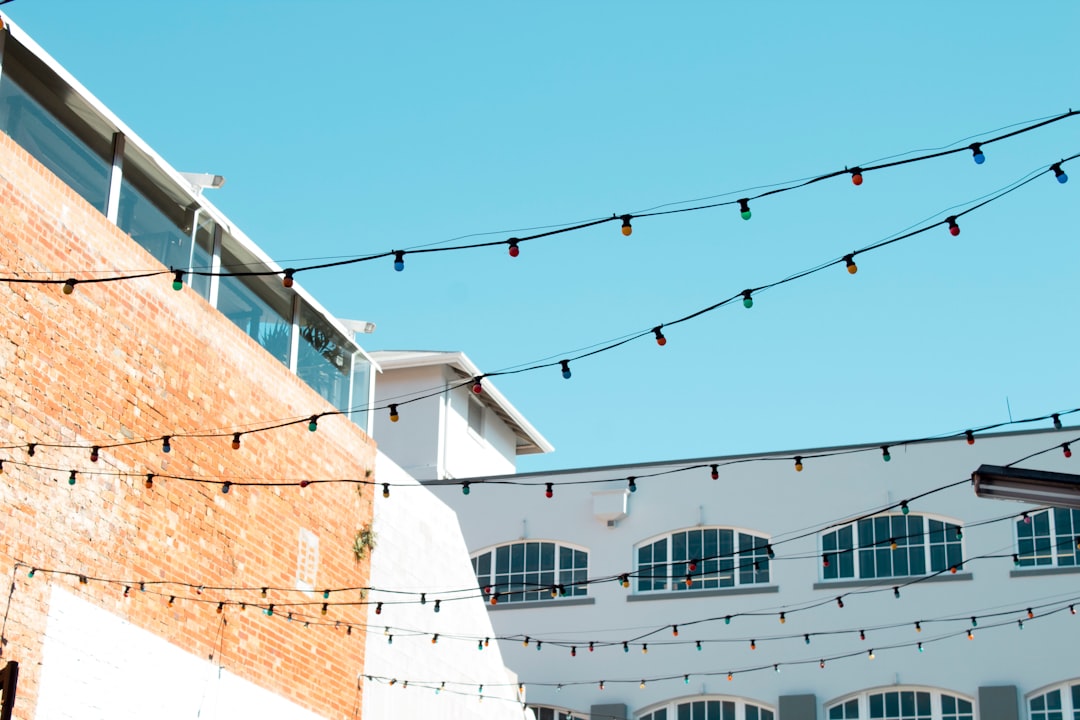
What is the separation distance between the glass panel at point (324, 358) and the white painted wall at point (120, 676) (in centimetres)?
321

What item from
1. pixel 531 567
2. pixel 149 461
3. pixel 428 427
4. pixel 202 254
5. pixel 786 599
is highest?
pixel 428 427

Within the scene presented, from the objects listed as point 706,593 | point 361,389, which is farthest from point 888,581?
point 361,389

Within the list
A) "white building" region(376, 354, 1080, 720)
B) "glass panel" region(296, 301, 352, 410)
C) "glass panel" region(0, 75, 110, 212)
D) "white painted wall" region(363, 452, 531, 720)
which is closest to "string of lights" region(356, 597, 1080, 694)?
"white building" region(376, 354, 1080, 720)

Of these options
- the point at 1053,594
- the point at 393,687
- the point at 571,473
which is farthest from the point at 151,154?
the point at 1053,594

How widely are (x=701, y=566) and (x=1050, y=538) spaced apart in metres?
4.76

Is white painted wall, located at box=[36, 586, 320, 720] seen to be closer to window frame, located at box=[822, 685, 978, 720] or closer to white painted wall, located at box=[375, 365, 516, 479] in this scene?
window frame, located at box=[822, 685, 978, 720]

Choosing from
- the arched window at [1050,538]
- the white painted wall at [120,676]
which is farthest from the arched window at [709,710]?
the white painted wall at [120,676]

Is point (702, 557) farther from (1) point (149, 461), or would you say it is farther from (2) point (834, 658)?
(1) point (149, 461)

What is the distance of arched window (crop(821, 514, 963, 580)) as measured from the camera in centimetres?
1959

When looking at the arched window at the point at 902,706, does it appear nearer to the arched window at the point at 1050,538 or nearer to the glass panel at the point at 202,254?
the arched window at the point at 1050,538

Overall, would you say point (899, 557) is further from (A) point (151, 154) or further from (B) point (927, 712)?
(A) point (151, 154)

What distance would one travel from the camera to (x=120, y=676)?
33.2 ft

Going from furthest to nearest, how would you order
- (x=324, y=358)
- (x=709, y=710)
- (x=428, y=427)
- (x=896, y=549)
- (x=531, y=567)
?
(x=428, y=427) < (x=531, y=567) < (x=709, y=710) < (x=896, y=549) < (x=324, y=358)

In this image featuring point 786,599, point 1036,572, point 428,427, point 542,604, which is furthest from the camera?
point 428,427
